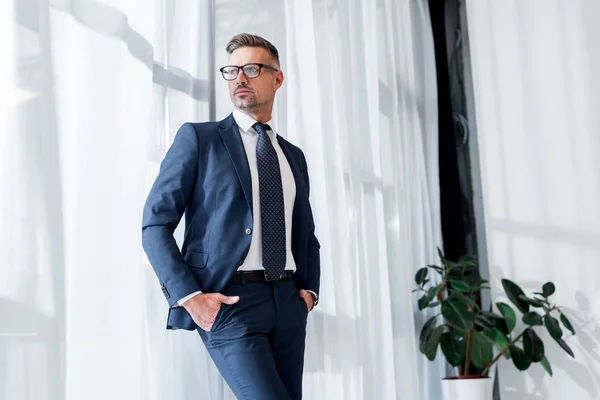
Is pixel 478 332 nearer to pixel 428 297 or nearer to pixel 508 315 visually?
pixel 508 315

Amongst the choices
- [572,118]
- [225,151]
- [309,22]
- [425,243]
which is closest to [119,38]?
[225,151]

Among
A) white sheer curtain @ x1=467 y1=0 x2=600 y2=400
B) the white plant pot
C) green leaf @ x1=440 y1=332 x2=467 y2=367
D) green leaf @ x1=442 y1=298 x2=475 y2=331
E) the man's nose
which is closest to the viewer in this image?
the man's nose

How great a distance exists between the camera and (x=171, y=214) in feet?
6.14

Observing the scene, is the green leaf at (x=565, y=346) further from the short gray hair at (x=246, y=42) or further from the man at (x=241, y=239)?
the short gray hair at (x=246, y=42)

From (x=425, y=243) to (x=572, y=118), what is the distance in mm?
1123

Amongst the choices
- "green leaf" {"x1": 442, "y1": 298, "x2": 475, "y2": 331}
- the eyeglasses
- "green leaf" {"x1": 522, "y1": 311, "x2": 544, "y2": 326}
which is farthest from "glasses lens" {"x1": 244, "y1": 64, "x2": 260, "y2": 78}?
"green leaf" {"x1": 522, "y1": 311, "x2": 544, "y2": 326}

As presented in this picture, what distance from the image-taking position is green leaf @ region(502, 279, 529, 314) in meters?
3.97

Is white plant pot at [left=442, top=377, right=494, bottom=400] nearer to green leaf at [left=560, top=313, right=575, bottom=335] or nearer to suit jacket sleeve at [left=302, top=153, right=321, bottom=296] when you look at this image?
green leaf at [left=560, top=313, right=575, bottom=335]

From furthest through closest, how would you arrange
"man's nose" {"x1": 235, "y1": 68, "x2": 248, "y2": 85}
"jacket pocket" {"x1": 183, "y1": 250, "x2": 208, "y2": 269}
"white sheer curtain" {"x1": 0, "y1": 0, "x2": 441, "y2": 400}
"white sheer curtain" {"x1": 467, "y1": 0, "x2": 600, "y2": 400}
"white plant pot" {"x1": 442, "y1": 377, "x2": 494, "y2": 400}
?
"white sheer curtain" {"x1": 467, "y1": 0, "x2": 600, "y2": 400} < "white plant pot" {"x1": 442, "y1": 377, "x2": 494, "y2": 400} < "man's nose" {"x1": 235, "y1": 68, "x2": 248, "y2": 85} < "jacket pocket" {"x1": 183, "y1": 250, "x2": 208, "y2": 269} < "white sheer curtain" {"x1": 0, "y1": 0, "x2": 441, "y2": 400}

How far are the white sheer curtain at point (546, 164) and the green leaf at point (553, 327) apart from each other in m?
0.28

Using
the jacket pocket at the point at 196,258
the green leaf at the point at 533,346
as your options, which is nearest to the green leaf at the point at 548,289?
the green leaf at the point at 533,346

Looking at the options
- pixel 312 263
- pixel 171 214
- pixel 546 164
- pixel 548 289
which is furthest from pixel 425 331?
pixel 171 214

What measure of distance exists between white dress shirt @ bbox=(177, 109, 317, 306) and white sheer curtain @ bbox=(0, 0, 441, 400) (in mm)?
272

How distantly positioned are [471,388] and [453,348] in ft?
0.77
